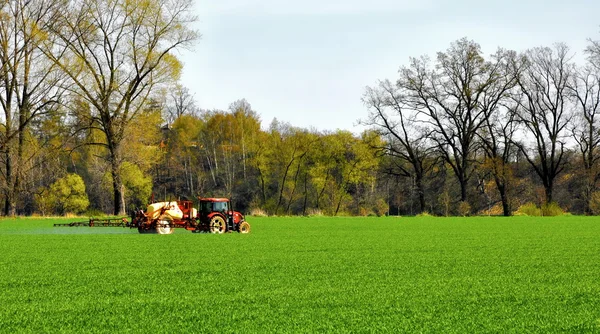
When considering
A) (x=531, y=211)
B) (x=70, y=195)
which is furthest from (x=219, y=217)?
(x=70, y=195)

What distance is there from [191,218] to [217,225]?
1.22m

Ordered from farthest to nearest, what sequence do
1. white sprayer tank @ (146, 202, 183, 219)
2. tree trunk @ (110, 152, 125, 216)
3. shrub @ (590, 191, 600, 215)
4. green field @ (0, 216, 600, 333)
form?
shrub @ (590, 191, 600, 215) → tree trunk @ (110, 152, 125, 216) → white sprayer tank @ (146, 202, 183, 219) → green field @ (0, 216, 600, 333)

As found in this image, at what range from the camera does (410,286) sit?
8227 millimetres

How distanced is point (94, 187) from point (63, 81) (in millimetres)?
28925

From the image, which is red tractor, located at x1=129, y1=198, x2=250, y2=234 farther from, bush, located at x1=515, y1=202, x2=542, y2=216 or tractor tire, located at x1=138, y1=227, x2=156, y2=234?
bush, located at x1=515, y1=202, x2=542, y2=216

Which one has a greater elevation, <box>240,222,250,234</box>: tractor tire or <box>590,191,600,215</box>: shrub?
<box>590,191,600,215</box>: shrub

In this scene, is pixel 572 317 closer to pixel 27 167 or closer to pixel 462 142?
pixel 27 167

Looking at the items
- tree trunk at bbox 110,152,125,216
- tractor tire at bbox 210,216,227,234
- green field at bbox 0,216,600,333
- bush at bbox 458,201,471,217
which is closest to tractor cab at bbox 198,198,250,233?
tractor tire at bbox 210,216,227,234

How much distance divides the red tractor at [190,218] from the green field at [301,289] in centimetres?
756

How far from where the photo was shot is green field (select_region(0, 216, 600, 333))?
6.05 m

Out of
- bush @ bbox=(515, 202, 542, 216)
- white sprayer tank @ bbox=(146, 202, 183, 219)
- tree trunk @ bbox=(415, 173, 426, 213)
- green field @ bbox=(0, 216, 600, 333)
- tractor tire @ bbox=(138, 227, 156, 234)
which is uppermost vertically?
tree trunk @ bbox=(415, 173, 426, 213)

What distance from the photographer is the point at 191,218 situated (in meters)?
22.3

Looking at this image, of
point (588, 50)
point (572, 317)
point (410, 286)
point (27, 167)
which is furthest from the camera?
point (588, 50)

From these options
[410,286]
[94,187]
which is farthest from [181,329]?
[94,187]
